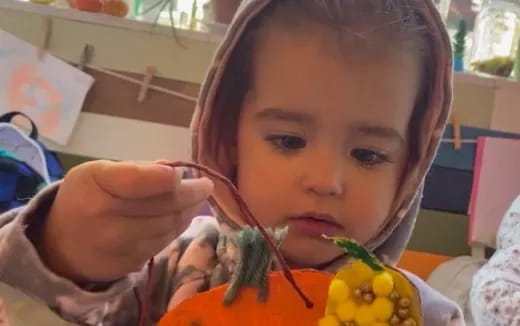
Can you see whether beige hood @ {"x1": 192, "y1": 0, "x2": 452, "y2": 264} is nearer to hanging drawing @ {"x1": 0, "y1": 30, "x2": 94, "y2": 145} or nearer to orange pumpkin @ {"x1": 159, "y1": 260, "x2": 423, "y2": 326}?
orange pumpkin @ {"x1": 159, "y1": 260, "x2": 423, "y2": 326}

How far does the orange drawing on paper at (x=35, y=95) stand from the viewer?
4.74 ft

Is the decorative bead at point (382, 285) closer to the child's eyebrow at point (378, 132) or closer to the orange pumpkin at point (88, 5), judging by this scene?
the child's eyebrow at point (378, 132)

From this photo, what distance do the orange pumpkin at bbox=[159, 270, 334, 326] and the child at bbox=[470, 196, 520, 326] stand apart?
0.72 metres

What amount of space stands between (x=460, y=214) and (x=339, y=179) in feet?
3.00

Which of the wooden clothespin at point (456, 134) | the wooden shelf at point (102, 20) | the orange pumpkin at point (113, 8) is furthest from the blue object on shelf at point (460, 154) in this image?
the orange pumpkin at point (113, 8)

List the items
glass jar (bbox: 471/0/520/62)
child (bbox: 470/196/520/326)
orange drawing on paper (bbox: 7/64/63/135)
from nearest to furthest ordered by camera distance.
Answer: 1. child (bbox: 470/196/520/326)
2. orange drawing on paper (bbox: 7/64/63/135)
3. glass jar (bbox: 471/0/520/62)

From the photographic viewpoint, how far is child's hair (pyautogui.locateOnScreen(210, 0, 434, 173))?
0.71 m

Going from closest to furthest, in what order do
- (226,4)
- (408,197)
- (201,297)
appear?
(201,297), (408,197), (226,4)

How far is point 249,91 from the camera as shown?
2.43 ft

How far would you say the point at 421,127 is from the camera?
2.55ft

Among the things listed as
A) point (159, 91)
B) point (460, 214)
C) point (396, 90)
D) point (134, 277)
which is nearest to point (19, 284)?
→ point (134, 277)

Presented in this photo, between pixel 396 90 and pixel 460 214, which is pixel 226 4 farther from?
pixel 396 90

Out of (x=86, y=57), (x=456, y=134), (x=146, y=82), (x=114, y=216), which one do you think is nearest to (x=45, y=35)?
(x=86, y=57)

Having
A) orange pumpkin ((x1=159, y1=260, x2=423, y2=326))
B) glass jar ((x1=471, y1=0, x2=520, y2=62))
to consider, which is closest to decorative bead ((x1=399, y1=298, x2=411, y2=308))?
orange pumpkin ((x1=159, y1=260, x2=423, y2=326))
